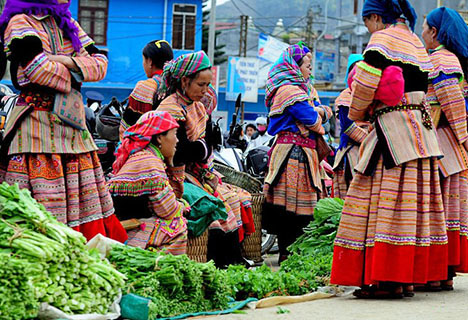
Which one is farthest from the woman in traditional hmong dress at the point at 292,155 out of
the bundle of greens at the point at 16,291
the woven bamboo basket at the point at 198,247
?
the bundle of greens at the point at 16,291

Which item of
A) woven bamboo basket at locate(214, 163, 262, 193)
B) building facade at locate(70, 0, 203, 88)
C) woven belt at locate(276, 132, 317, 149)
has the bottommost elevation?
woven bamboo basket at locate(214, 163, 262, 193)

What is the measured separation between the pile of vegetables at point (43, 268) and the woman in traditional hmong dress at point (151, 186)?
1.71 m

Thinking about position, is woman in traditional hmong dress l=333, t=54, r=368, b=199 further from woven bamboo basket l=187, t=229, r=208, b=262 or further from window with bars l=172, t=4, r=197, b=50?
window with bars l=172, t=4, r=197, b=50

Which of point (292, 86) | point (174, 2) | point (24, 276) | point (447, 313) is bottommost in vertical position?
point (447, 313)

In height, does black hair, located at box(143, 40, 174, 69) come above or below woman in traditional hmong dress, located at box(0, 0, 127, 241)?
above

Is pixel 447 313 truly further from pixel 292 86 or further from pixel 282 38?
pixel 282 38

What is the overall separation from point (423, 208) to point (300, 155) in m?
2.83

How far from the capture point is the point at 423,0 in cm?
3947

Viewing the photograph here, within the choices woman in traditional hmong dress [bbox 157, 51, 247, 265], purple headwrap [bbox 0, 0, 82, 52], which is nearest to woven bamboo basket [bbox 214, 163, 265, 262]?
woman in traditional hmong dress [bbox 157, 51, 247, 265]

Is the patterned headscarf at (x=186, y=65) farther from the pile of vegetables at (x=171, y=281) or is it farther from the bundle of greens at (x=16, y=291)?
the bundle of greens at (x=16, y=291)

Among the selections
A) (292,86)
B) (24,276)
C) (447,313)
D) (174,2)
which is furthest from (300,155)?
(174,2)

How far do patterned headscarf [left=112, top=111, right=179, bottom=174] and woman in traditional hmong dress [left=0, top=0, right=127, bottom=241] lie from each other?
0.54m

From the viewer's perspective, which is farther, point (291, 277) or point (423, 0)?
point (423, 0)

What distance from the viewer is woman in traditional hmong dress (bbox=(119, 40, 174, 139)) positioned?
312 inches
